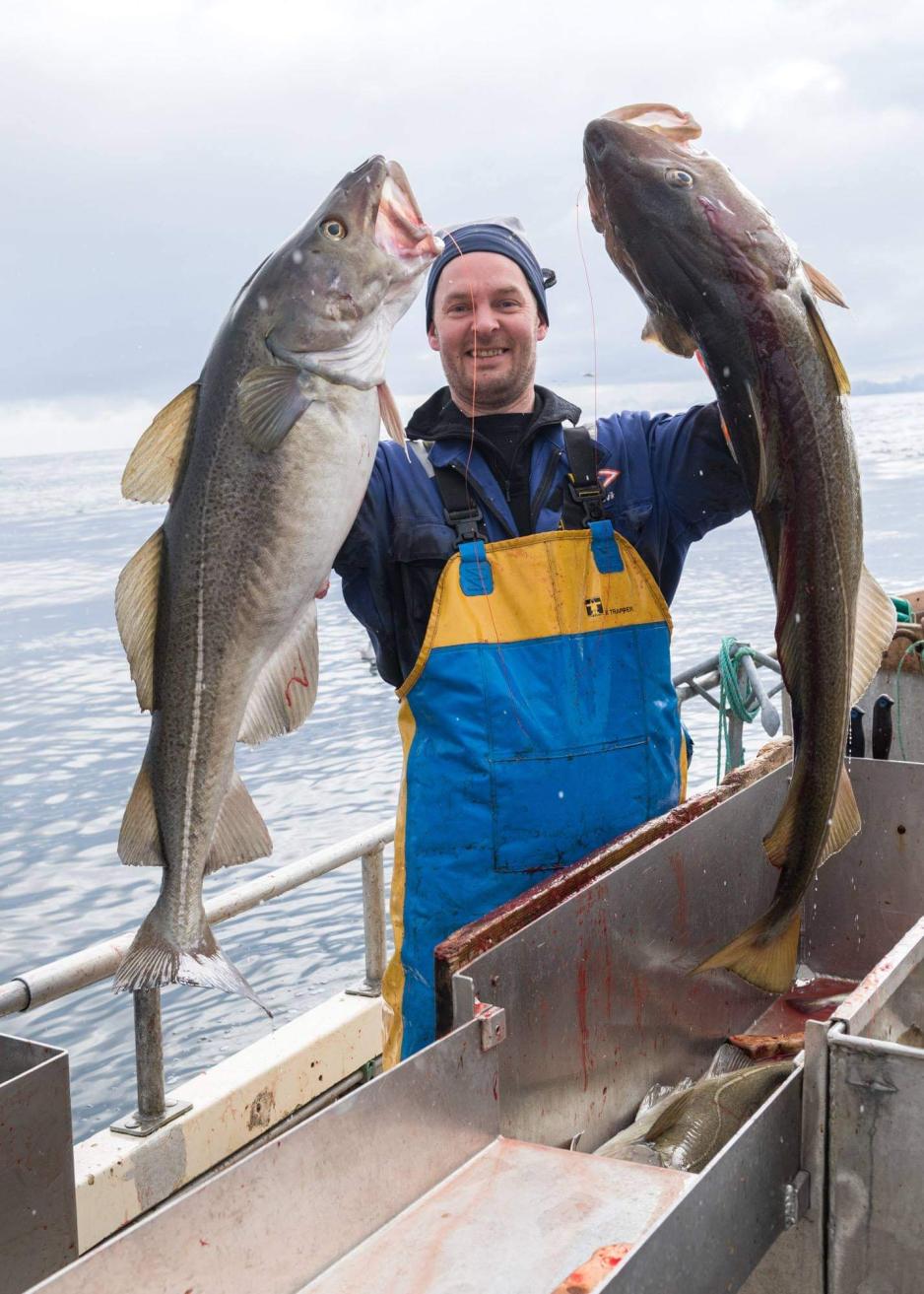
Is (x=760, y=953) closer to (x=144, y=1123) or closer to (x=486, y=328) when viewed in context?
(x=486, y=328)

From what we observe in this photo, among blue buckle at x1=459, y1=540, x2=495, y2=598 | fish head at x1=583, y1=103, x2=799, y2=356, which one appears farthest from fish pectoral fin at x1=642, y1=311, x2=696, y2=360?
blue buckle at x1=459, y1=540, x2=495, y2=598

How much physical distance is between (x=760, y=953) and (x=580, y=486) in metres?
1.26

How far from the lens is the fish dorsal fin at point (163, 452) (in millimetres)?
2316

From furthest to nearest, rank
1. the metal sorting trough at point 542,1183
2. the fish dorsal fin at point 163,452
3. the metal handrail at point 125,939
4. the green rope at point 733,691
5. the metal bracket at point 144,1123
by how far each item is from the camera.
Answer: the green rope at point 733,691, the metal bracket at point 144,1123, the metal handrail at point 125,939, the fish dorsal fin at point 163,452, the metal sorting trough at point 542,1183

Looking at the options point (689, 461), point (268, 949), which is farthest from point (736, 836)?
point (268, 949)

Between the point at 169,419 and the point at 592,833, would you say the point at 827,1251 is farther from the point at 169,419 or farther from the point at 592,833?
the point at 169,419

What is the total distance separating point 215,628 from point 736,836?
1.80 metres

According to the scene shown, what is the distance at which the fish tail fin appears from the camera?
226 cm

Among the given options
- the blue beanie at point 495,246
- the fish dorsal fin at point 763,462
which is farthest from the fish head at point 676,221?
the blue beanie at point 495,246

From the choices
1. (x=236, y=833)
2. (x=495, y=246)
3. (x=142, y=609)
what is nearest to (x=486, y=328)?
(x=495, y=246)

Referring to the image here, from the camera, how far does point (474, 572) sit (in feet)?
10.7

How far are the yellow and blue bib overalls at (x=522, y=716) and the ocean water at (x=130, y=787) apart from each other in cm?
491

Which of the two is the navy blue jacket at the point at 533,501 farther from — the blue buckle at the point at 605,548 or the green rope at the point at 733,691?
the green rope at the point at 733,691

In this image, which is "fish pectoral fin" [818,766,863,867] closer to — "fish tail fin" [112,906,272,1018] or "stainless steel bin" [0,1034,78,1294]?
"fish tail fin" [112,906,272,1018]
